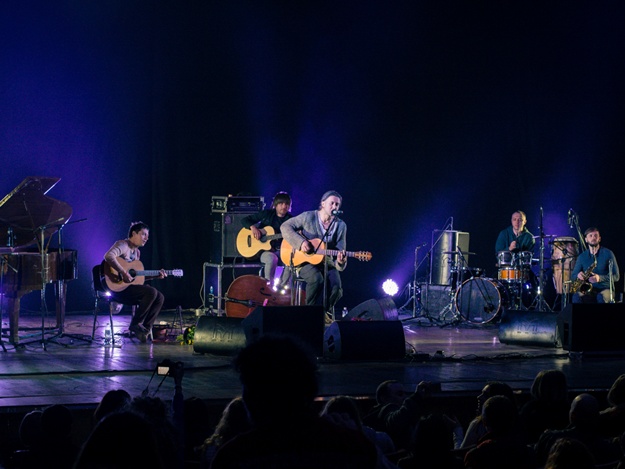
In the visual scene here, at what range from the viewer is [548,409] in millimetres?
5605

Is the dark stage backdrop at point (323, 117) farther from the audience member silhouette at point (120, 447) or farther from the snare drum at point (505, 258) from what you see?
the audience member silhouette at point (120, 447)

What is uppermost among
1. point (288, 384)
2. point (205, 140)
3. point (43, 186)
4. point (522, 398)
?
point (205, 140)

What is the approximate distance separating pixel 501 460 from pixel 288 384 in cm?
196

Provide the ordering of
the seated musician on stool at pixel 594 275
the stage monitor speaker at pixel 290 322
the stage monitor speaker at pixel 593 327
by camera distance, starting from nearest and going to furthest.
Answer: the stage monitor speaker at pixel 290 322
the stage monitor speaker at pixel 593 327
the seated musician on stool at pixel 594 275

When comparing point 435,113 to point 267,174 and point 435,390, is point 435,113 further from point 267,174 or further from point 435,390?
point 435,390

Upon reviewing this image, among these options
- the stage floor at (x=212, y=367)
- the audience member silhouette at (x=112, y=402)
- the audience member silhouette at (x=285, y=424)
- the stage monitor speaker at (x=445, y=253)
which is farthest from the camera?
the stage monitor speaker at (x=445, y=253)

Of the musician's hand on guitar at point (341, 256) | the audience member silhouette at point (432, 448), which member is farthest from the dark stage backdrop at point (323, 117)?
the audience member silhouette at point (432, 448)

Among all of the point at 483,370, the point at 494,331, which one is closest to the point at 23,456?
the point at 483,370

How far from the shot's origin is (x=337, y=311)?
1627 centimetres

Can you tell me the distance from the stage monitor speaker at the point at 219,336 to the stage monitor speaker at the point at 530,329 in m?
3.73

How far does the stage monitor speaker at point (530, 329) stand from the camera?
37.0 ft

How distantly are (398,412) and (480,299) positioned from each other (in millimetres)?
9459

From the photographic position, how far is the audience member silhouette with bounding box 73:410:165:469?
2627 mm

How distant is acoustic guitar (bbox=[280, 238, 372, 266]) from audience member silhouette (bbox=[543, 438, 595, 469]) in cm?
765
